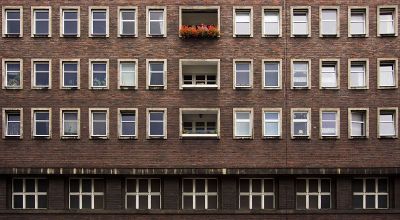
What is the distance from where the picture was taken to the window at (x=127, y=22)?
35.8 metres

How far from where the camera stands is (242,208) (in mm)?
35688

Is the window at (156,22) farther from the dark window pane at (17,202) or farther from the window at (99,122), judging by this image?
the dark window pane at (17,202)

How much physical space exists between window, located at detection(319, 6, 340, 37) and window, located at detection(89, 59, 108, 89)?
451 inches

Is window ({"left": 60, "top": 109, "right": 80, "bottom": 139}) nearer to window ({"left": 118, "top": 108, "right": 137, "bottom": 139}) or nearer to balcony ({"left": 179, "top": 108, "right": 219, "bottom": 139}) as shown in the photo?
window ({"left": 118, "top": 108, "right": 137, "bottom": 139})

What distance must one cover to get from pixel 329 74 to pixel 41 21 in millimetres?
15424

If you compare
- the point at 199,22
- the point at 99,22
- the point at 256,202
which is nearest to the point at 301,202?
the point at 256,202

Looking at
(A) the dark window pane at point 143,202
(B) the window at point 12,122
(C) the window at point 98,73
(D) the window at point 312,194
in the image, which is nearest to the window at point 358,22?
(D) the window at point 312,194

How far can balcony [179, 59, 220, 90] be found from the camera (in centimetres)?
3553

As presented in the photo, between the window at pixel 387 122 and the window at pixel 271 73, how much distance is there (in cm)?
554

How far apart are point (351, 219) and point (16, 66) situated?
62.9ft

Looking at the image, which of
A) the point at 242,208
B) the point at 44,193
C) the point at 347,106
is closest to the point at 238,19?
the point at 347,106

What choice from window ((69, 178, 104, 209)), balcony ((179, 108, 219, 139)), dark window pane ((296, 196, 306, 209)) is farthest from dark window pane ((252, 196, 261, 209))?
window ((69, 178, 104, 209))

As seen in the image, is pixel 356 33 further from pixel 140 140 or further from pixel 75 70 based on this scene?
pixel 75 70

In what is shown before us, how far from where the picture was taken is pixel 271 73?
35.8 meters
